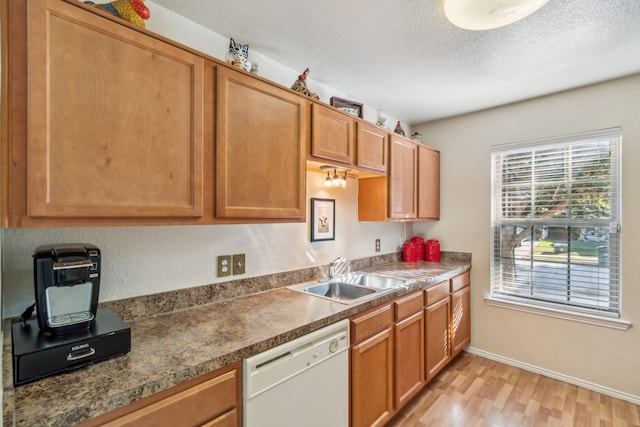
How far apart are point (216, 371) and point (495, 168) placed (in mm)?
3031

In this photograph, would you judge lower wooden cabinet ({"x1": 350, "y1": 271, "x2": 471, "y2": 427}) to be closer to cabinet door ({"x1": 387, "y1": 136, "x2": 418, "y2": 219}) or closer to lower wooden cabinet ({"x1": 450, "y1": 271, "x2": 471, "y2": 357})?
lower wooden cabinet ({"x1": 450, "y1": 271, "x2": 471, "y2": 357})

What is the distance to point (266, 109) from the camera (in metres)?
1.56

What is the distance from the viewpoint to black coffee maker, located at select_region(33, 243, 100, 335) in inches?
37.5

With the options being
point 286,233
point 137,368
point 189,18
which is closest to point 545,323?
point 286,233

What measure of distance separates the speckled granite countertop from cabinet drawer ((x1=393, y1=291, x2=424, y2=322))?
15cm

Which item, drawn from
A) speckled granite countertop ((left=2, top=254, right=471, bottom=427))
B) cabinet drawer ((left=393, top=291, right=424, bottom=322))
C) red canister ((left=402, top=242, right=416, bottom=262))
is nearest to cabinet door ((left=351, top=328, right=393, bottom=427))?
cabinet drawer ((left=393, top=291, right=424, bottom=322))

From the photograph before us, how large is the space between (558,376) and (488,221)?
1439 mm

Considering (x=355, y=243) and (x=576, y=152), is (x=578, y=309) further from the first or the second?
(x=355, y=243)

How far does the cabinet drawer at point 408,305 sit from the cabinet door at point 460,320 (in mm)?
675

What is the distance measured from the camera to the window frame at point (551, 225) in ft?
7.66

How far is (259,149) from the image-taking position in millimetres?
1522

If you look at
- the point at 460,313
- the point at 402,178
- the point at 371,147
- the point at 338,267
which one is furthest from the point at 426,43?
the point at 460,313

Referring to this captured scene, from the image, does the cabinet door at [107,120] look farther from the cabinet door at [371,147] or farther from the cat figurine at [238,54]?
the cabinet door at [371,147]

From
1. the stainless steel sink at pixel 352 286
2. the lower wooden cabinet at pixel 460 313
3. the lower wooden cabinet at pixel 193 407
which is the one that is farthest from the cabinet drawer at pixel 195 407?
the lower wooden cabinet at pixel 460 313
